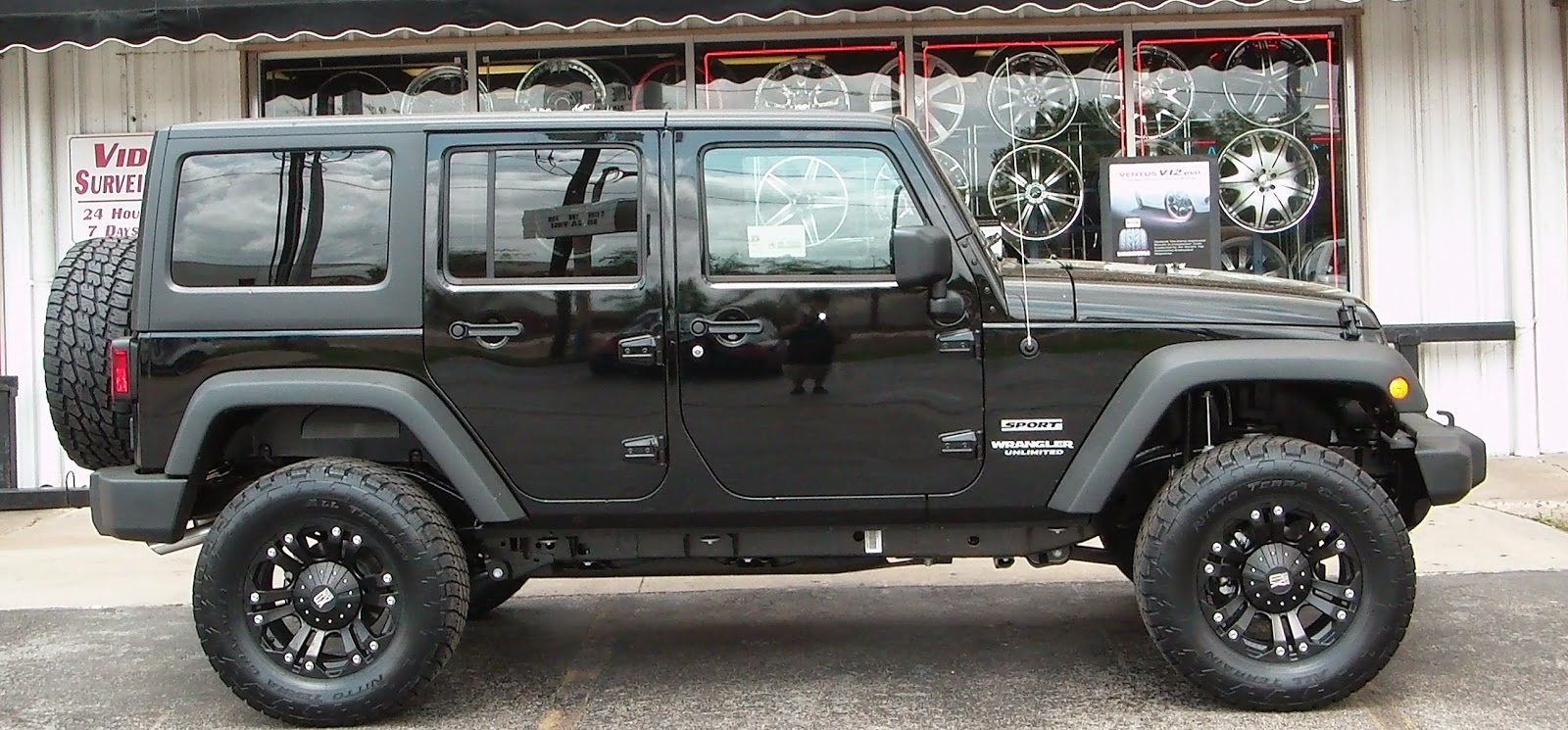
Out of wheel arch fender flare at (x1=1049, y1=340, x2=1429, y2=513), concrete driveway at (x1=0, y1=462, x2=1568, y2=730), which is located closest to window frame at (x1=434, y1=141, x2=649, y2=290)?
concrete driveway at (x1=0, y1=462, x2=1568, y2=730)

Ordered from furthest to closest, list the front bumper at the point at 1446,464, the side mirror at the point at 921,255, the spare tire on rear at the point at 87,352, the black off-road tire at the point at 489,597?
the black off-road tire at the point at 489,597, the spare tire on rear at the point at 87,352, the front bumper at the point at 1446,464, the side mirror at the point at 921,255

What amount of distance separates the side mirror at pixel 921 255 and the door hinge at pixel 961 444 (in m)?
0.51

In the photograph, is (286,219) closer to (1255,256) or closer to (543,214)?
(543,214)

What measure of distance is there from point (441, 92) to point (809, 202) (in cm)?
538

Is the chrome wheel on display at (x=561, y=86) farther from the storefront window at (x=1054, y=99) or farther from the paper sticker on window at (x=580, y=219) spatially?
the paper sticker on window at (x=580, y=219)

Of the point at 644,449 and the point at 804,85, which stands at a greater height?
the point at 804,85

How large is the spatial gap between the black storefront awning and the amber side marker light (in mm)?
3885

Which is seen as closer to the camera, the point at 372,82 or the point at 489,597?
the point at 489,597

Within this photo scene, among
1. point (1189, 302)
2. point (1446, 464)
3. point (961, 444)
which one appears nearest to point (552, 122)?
point (961, 444)

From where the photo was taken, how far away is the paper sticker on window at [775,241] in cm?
459

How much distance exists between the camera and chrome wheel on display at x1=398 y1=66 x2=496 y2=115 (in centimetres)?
925

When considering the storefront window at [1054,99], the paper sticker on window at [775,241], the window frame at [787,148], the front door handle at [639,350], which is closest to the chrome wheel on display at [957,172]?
the storefront window at [1054,99]

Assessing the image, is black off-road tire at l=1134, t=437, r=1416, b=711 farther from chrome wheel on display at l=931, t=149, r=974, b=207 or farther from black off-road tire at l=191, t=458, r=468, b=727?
chrome wheel on display at l=931, t=149, r=974, b=207

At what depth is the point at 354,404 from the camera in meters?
4.50
